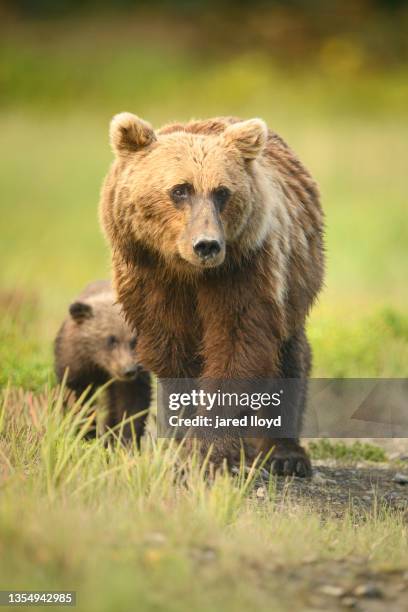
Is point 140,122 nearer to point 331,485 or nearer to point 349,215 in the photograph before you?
point 331,485

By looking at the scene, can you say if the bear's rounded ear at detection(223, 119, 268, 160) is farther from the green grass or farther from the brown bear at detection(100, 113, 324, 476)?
the green grass

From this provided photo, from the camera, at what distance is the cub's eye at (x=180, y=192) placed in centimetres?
596

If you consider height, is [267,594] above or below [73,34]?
below

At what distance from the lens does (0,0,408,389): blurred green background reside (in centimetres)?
1122

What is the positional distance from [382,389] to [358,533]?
A: 371 cm

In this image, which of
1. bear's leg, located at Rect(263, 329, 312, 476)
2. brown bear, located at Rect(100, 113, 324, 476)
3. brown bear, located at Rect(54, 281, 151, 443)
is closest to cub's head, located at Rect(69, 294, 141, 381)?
brown bear, located at Rect(54, 281, 151, 443)

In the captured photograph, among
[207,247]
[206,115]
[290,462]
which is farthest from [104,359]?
[206,115]

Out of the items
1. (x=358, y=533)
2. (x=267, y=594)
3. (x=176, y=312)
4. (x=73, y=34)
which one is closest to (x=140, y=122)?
(x=176, y=312)

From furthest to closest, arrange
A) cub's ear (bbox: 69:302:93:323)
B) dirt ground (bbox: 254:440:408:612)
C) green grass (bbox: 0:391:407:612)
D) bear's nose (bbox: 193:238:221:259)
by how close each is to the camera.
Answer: cub's ear (bbox: 69:302:93:323) → bear's nose (bbox: 193:238:221:259) → dirt ground (bbox: 254:440:408:612) → green grass (bbox: 0:391:407:612)

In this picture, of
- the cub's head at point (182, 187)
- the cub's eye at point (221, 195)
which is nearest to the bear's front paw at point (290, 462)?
the cub's head at point (182, 187)

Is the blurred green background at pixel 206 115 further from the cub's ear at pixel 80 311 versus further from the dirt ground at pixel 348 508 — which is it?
the dirt ground at pixel 348 508

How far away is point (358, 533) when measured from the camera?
5.41 m

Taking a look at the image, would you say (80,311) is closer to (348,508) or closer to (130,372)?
(130,372)

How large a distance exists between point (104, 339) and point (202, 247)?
3042mm
